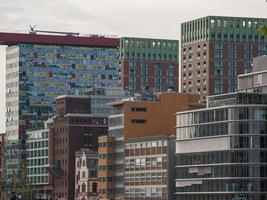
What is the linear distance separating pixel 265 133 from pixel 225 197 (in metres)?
12.3

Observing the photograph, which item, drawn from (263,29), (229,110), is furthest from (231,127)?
(263,29)

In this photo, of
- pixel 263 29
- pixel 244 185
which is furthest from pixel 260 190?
pixel 263 29

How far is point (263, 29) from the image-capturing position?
2215 inches

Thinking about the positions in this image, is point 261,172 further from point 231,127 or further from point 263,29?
point 263,29

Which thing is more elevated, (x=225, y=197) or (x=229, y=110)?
(x=229, y=110)

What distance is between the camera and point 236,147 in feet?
654

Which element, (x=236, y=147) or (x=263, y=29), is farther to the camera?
(x=236, y=147)

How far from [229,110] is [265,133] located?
274 inches

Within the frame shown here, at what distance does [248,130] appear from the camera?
199625 mm

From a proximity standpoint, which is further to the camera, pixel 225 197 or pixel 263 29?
pixel 225 197

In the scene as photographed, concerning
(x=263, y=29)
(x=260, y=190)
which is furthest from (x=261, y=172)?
(x=263, y=29)

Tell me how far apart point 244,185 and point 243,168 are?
276 centimetres

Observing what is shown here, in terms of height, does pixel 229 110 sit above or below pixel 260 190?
above

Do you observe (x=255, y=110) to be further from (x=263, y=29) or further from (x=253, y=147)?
(x=263, y=29)
